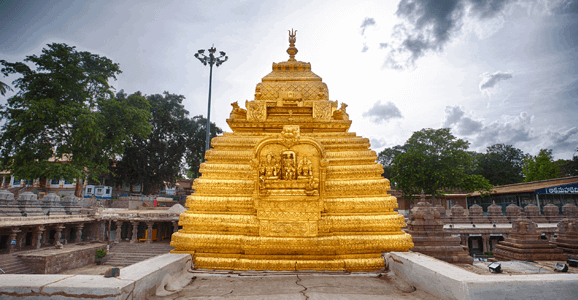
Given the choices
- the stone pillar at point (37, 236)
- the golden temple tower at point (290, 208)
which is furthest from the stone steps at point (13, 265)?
the golden temple tower at point (290, 208)

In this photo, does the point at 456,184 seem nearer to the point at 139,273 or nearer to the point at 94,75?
the point at 139,273

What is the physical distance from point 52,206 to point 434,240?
1060 inches

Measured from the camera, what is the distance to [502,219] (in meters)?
21.6

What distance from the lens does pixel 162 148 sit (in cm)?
4444

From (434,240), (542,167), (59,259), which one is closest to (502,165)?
(542,167)

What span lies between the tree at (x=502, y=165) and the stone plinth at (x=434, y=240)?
156 feet

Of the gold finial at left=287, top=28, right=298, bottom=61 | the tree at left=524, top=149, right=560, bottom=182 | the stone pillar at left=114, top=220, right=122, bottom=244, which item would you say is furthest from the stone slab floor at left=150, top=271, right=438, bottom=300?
the tree at left=524, top=149, right=560, bottom=182

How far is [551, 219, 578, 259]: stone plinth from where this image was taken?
14.7 m

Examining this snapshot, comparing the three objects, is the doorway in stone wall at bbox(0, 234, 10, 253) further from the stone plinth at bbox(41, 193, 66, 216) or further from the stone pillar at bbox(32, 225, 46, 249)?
the stone plinth at bbox(41, 193, 66, 216)

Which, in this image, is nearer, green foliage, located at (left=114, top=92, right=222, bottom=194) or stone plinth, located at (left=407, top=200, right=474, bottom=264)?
stone plinth, located at (left=407, top=200, right=474, bottom=264)

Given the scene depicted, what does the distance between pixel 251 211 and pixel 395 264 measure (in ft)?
9.54

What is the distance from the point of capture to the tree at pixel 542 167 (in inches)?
1788

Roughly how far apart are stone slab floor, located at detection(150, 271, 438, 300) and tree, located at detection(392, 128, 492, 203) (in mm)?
26217

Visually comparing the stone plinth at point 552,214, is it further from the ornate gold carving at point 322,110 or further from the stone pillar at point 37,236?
the stone pillar at point 37,236
